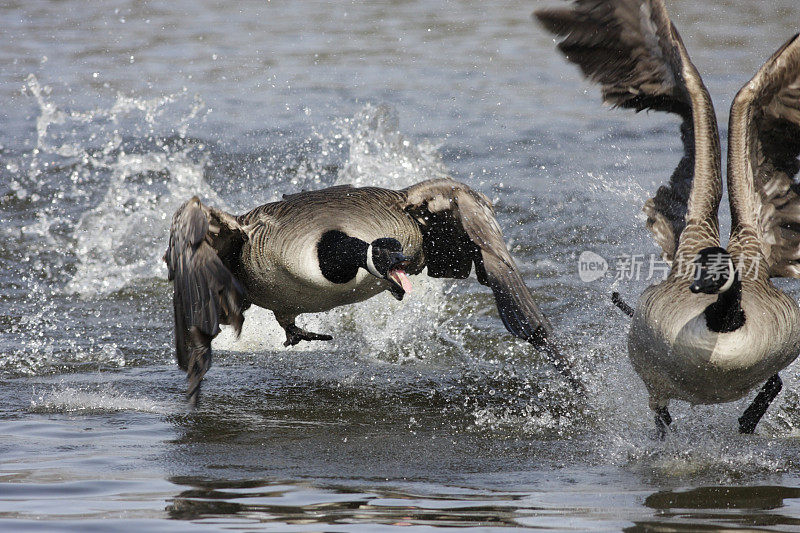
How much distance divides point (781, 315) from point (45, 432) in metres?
4.01

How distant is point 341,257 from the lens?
6.06 metres

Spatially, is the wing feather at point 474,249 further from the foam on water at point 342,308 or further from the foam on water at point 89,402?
the foam on water at point 89,402

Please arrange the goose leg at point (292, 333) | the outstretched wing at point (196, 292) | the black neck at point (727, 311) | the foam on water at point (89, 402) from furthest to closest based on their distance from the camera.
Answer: the goose leg at point (292, 333), the foam on water at point (89, 402), the outstretched wing at point (196, 292), the black neck at point (727, 311)

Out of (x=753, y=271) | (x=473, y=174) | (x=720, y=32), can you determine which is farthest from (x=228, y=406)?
(x=720, y=32)

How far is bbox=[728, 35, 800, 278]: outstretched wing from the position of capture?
5.46m

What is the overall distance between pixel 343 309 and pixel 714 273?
4.50m

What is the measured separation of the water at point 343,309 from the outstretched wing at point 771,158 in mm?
1081

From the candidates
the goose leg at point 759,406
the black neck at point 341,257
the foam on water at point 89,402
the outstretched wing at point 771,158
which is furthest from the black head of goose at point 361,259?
the goose leg at point 759,406

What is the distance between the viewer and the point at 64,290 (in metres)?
8.89

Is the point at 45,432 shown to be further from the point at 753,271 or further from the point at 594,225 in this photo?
the point at 594,225

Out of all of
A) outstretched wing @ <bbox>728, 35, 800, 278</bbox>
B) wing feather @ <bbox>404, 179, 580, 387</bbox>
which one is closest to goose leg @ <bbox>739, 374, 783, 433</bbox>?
outstretched wing @ <bbox>728, 35, 800, 278</bbox>

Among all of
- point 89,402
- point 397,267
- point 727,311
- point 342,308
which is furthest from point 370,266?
point 342,308

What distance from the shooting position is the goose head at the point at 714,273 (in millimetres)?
4418

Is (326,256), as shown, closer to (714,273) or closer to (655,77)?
(655,77)
